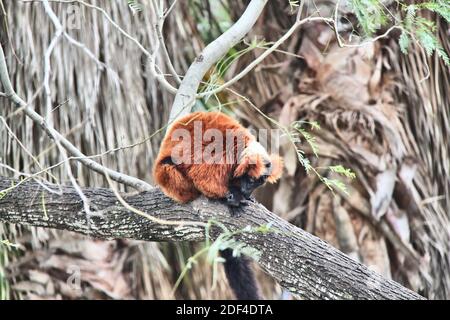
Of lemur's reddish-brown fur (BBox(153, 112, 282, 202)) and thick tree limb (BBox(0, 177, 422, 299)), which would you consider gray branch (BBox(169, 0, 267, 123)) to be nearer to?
lemur's reddish-brown fur (BBox(153, 112, 282, 202))

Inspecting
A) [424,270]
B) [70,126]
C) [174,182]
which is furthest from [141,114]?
[424,270]

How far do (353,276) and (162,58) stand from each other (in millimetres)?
1378

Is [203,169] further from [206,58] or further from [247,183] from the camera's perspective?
[206,58]

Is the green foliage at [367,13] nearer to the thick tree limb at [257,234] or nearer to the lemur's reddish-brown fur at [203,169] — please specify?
the lemur's reddish-brown fur at [203,169]

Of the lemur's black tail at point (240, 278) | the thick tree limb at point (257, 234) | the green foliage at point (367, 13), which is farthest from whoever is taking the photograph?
the lemur's black tail at point (240, 278)

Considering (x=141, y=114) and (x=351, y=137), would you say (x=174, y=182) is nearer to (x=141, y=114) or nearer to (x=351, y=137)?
(x=141, y=114)

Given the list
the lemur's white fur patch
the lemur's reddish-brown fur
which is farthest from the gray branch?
the lemur's white fur patch

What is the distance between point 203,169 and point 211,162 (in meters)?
0.02

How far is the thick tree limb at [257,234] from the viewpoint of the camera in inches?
59.6

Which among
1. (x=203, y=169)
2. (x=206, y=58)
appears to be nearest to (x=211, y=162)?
(x=203, y=169)

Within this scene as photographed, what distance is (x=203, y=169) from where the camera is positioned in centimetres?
154

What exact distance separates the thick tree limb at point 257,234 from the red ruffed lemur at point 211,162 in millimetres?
45

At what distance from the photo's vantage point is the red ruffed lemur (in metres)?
1.54

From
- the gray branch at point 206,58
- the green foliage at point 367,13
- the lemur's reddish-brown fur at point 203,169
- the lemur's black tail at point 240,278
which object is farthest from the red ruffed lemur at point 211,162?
the green foliage at point 367,13
